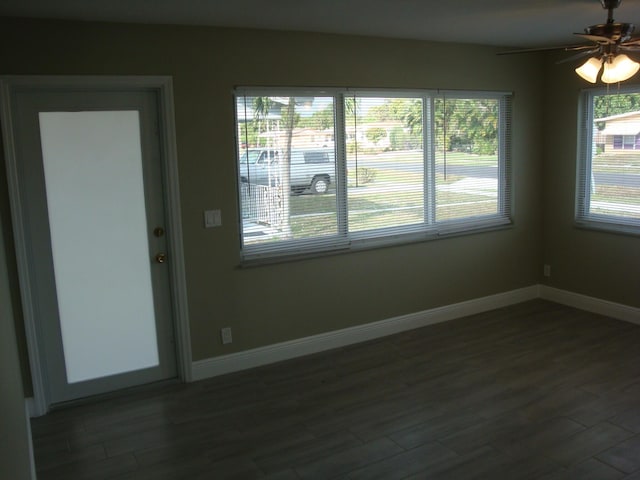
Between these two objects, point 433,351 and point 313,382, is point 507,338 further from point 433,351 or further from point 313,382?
point 313,382

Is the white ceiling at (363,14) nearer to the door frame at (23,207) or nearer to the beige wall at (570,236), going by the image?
the door frame at (23,207)

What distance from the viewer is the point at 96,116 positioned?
3.76m

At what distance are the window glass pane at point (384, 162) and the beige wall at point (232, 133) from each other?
0.69 feet

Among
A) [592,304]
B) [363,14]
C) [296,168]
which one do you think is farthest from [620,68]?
[592,304]

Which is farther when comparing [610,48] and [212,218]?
[212,218]

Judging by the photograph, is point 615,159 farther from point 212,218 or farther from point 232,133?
point 212,218

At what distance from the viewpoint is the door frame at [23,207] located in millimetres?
3488

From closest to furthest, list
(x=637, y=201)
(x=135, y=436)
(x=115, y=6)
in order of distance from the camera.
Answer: (x=115, y=6) → (x=135, y=436) → (x=637, y=201)

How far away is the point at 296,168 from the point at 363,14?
1.23m

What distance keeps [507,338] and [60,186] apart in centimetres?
365

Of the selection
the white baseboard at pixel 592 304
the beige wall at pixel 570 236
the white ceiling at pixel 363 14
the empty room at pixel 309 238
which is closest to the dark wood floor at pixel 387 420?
the empty room at pixel 309 238

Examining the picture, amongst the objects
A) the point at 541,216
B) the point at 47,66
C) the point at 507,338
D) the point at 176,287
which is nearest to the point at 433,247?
the point at 507,338

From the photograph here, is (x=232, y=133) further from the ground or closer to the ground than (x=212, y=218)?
further from the ground

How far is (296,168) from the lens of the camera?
439 centimetres
